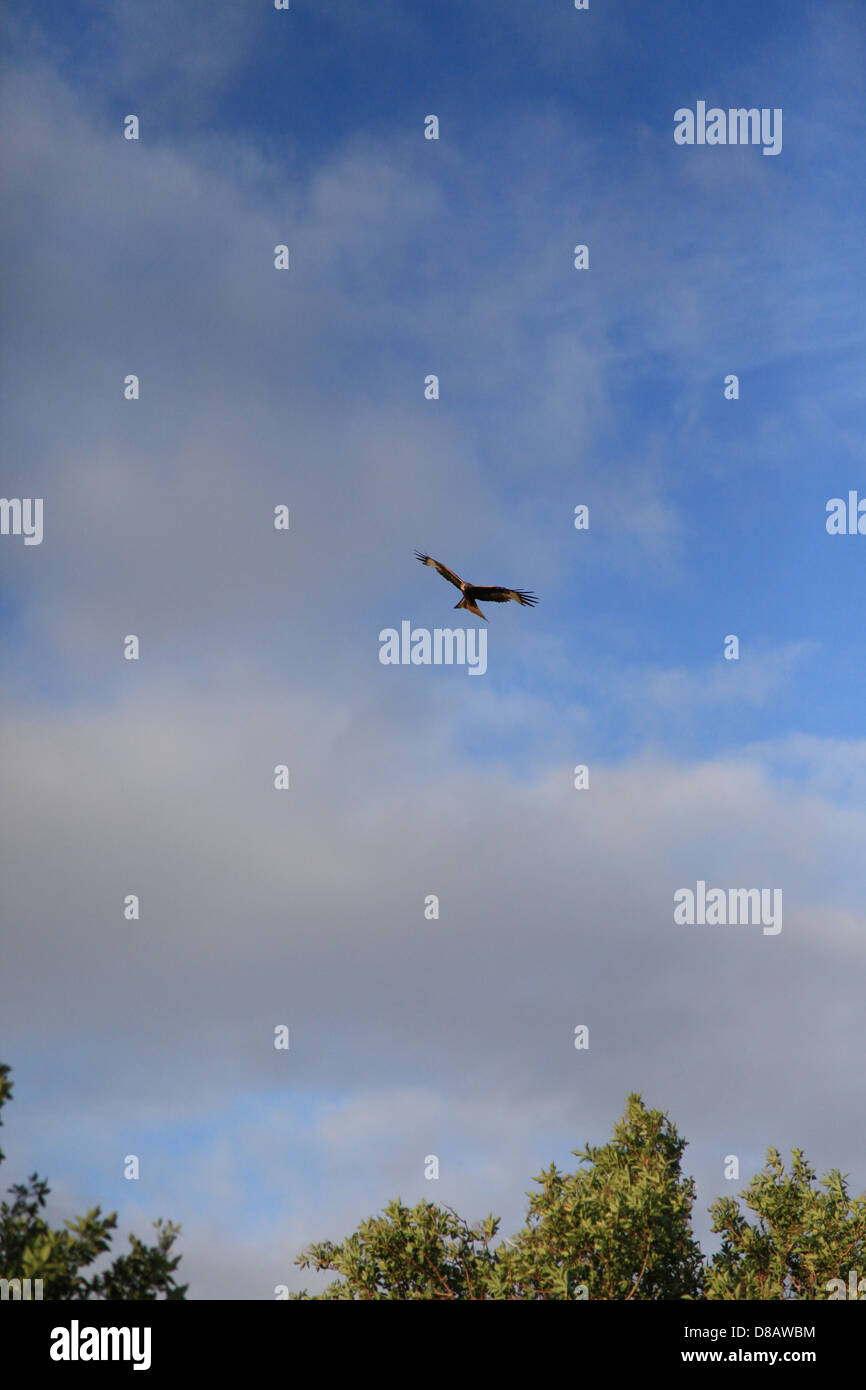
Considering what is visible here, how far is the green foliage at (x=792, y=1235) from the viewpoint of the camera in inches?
1204

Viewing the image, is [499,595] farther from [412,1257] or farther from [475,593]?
[412,1257]

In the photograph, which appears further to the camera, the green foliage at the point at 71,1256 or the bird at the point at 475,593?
the bird at the point at 475,593

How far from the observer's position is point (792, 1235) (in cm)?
3161

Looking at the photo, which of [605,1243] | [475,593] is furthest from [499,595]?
[605,1243]

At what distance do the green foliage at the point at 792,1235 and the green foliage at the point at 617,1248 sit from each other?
0.09 feet

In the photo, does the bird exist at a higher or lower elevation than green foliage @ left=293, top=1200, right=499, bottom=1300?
higher

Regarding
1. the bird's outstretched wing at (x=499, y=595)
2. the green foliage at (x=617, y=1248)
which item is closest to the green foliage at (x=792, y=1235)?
the green foliage at (x=617, y=1248)

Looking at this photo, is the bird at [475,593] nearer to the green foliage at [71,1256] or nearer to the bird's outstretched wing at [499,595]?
the bird's outstretched wing at [499,595]

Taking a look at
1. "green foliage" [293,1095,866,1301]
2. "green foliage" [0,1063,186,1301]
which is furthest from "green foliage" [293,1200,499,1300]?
"green foliage" [0,1063,186,1301]

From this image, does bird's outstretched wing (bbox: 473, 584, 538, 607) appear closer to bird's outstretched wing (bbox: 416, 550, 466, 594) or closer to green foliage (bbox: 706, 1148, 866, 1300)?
bird's outstretched wing (bbox: 416, 550, 466, 594)

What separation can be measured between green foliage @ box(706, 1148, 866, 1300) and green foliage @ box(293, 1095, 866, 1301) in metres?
0.03

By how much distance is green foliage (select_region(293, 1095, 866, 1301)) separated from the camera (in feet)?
89.9

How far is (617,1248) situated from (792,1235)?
6.77 metres
